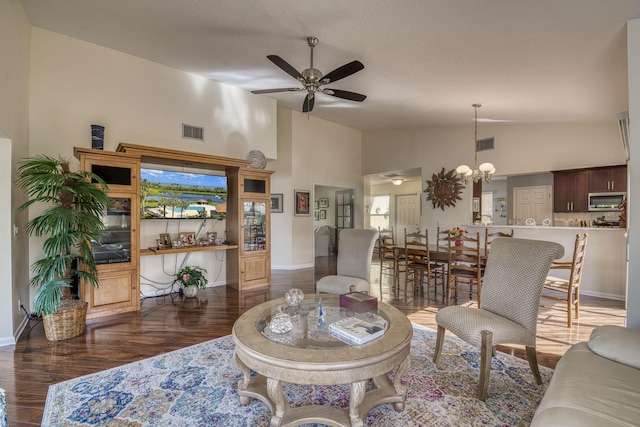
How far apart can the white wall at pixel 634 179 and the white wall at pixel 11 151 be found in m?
5.39

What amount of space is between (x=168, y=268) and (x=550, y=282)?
5.44 metres

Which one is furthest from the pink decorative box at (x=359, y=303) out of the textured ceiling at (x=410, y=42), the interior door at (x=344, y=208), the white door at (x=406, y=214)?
the white door at (x=406, y=214)

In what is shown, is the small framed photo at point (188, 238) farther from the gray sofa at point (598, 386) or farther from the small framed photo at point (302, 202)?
the gray sofa at point (598, 386)

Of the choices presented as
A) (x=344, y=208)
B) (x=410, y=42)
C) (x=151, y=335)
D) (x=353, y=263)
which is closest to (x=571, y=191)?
(x=410, y=42)

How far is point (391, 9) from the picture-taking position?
2.74 meters

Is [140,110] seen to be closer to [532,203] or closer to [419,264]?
[419,264]

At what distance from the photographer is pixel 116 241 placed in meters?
3.90

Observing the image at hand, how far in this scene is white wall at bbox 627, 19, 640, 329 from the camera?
2.41 meters

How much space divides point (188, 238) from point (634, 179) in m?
5.30

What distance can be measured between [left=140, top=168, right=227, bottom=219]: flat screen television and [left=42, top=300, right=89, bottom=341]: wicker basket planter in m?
1.46

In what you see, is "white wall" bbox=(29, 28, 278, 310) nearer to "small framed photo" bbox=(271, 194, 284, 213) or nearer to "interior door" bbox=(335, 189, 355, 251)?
"small framed photo" bbox=(271, 194, 284, 213)

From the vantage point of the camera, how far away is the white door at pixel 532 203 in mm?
7277

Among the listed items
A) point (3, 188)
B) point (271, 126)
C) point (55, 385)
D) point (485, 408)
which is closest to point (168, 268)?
point (3, 188)

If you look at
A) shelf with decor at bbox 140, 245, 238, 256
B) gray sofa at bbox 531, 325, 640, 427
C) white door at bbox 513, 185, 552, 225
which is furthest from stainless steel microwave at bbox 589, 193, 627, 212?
shelf with decor at bbox 140, 245, 238, 256
